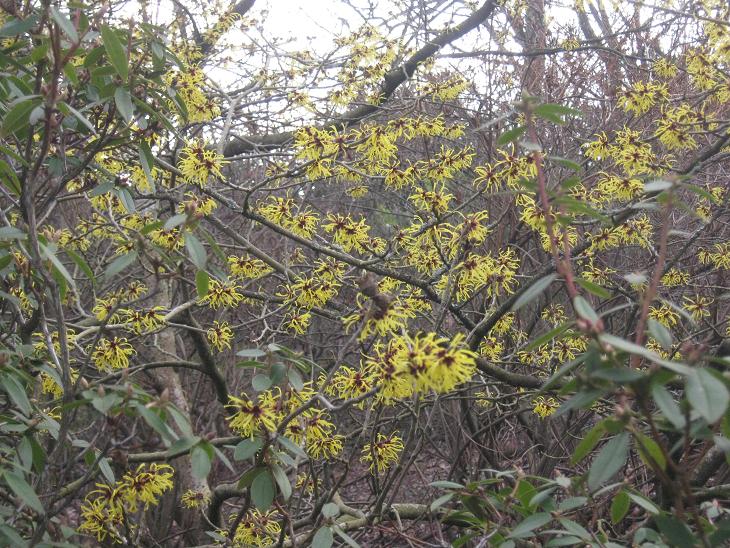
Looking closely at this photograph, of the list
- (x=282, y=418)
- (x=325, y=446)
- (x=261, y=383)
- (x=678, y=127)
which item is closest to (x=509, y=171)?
(x=678, y=127)

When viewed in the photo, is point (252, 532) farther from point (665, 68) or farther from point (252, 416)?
point (665, 68)

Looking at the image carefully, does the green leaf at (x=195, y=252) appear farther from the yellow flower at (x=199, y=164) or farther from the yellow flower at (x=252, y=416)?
the yellow flower at (x=199, y=164)

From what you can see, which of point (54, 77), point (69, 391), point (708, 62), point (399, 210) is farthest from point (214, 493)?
point (399, 210)

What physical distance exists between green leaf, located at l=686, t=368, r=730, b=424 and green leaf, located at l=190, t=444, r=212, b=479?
0.99 m

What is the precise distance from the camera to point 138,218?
3.61 m

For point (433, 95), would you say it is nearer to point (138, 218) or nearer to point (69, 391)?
point (138, 218)

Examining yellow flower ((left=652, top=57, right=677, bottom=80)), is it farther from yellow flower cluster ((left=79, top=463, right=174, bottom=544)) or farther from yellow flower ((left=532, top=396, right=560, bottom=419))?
yellow flower cluster ((left=79, top=463, right=174, bottom=544))

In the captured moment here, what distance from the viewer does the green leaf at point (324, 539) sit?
163cm

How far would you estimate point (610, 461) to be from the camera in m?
1.12

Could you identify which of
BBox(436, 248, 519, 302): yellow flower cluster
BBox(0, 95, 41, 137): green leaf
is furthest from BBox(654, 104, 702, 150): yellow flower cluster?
BBox(0, 95, 41, 137): green leaf

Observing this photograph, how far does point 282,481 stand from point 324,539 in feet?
0.60

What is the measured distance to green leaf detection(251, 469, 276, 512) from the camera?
1.64 metres

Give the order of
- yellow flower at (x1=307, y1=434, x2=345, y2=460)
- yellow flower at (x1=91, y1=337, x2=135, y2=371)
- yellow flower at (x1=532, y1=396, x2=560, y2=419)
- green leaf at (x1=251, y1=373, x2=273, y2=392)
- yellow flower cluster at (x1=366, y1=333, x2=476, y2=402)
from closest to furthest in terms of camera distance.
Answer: yellow flower cluster at (x1=366, y1=333, x2=476, y2=402) → green leaf at (x1=251, y1=373, x2=273, y2=392) → yellow flower at (x1=307, y1=434, x2=345, y2=460) → yellow flower at (x1=91, y1=337, x2=135, y2=371) → yellow flower at (x1=532, y1=396, x2=560, y2=419)

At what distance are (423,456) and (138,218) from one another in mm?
4812
